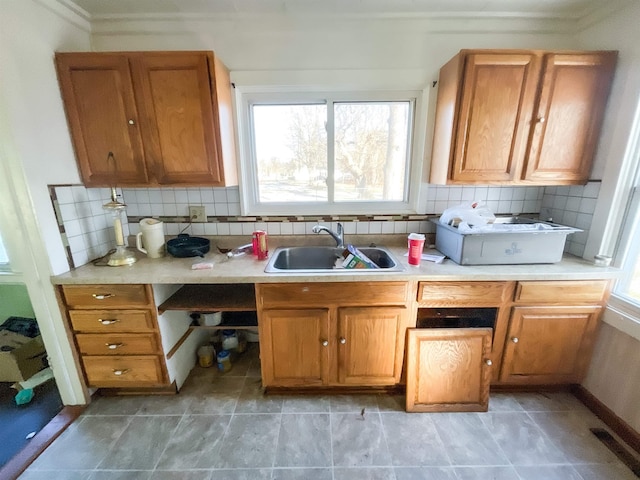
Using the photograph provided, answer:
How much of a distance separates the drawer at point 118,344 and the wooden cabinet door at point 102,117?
A: 890mm

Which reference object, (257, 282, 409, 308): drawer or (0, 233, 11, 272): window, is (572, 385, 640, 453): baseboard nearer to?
(257, 282, 409, 308): drawer

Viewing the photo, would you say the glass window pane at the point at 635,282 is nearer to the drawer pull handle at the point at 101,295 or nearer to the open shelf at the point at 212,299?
the open shelf at the point at 212,299

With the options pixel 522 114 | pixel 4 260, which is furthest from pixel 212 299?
pixel 522 114

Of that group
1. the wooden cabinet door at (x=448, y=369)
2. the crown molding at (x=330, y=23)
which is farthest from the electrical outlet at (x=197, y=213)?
the wooden cabinet door at (x=448, y=369)

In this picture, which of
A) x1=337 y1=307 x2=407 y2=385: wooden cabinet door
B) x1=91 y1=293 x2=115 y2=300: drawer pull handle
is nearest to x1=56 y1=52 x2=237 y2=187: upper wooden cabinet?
x1=91 y1=293 x2=115 y2=300: drawer pull handle

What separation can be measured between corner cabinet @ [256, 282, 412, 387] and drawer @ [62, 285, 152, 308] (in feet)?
2.13

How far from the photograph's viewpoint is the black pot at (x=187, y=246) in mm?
1665

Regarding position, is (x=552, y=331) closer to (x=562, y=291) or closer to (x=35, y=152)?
(x=562, y=291)

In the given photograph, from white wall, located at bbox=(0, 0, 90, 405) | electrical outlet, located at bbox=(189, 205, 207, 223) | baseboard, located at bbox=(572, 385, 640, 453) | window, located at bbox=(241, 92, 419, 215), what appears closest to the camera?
white wall, located at bbox=(0, 0, 90, 405)

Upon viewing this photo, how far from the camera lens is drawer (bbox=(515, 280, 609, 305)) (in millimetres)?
1442

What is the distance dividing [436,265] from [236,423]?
1.46m

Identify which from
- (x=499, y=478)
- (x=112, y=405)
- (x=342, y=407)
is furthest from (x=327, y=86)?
(x=112, y=405)

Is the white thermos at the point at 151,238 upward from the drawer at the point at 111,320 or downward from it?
upward

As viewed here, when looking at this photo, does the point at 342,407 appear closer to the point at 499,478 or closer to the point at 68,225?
the point at 499,478
